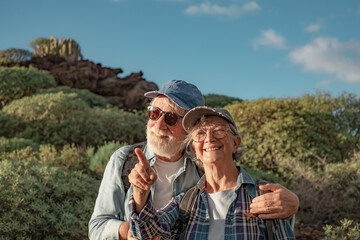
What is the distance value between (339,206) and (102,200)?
17.6 feet

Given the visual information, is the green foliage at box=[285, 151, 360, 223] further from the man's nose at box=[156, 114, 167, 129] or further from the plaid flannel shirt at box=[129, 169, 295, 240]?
the plaid flannel shirt at box=[129, 169, 295, 240]

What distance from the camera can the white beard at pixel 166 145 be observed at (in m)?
3.17

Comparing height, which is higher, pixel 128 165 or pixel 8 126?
pixel 8 126

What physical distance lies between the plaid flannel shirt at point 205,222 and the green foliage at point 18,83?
15349mm

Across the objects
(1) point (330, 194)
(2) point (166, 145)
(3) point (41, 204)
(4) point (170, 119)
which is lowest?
(1) point (330, 194)

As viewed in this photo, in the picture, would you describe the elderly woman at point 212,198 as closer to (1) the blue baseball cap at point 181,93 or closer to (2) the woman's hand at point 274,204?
(2) the woman's hand at point 274,204

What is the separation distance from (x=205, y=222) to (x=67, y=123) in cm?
1006

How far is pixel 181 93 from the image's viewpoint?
10.5ft

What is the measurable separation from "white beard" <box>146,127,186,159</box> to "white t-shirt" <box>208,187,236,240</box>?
645 millimetres

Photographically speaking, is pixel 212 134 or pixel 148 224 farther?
pixel 212 134

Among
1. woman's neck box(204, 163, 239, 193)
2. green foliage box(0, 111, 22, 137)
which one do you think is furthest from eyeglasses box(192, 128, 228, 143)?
A: green foliage box(0, 111, 22, 137)

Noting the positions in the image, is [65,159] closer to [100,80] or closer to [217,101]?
[100,80]

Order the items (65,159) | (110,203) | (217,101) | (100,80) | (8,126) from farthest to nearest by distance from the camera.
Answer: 1. (217,101)
2. (100,80)
3. (8,126)
4. (65,159)
5. (110,203)

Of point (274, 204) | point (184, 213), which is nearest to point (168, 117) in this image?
point (184, 213)
